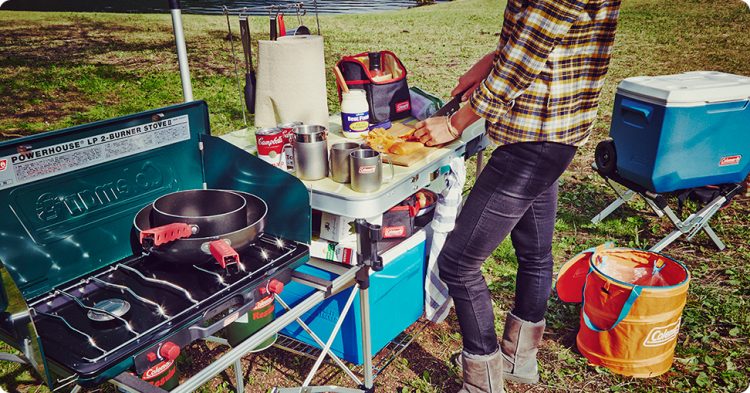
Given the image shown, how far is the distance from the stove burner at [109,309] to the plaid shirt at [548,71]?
1.22m

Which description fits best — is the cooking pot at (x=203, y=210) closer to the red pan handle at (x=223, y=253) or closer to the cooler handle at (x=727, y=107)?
the red pan handle at (x=223, y=253)

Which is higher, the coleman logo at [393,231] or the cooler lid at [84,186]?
the cooler lid at [84,186]

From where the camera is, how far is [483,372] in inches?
83.7

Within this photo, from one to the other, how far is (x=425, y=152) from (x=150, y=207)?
1.08 metres

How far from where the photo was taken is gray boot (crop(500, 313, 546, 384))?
2.43 metres

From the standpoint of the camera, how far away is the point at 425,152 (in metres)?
2.22

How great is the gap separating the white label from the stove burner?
1.35ft

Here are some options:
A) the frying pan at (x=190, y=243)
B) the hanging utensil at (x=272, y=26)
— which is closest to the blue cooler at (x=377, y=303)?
the frying pan at (x=190, y=243)

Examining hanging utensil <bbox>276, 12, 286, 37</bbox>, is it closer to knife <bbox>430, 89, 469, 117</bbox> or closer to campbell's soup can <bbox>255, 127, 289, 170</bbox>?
campbell's soup can <bbox>255, 127, 289, 170</bbox>

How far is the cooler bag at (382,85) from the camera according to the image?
8.18ft

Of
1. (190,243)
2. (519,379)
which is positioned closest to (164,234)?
(190,243)

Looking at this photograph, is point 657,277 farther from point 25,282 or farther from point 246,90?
point 25,282

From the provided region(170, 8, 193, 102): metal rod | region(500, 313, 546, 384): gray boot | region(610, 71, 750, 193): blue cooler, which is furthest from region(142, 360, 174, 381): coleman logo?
region(610, 71, 750, 193): blue cooler

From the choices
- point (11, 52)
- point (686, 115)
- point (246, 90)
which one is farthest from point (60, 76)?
point (686, 115)
